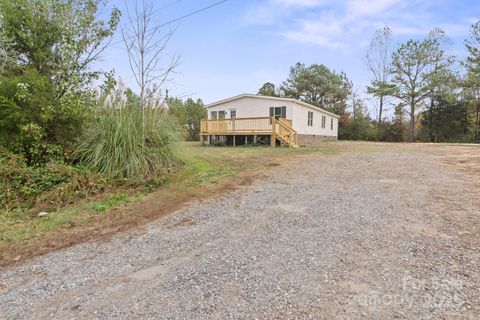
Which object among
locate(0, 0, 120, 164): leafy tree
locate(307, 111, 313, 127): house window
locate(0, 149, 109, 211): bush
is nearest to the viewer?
locate(0, 149, 109, 211): bush

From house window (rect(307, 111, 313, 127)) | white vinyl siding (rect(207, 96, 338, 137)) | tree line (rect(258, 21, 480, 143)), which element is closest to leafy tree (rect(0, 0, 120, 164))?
white vinyl siding (rect(207, 96, 338, 137))

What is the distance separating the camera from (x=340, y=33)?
1188cm

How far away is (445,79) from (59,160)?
26898 mm

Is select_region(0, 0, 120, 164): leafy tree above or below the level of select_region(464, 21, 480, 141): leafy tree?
below

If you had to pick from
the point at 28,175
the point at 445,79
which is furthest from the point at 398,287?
the point at 445,79

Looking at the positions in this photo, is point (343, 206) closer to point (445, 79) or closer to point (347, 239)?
point (347, 239)

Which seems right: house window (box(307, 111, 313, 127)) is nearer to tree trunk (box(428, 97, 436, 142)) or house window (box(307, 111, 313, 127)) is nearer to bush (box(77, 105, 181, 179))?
tree trunk (box(428, 97, 436, 142))

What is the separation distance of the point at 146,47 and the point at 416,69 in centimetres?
2530

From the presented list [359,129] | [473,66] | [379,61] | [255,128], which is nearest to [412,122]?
[359,129]

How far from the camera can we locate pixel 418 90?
2316cm

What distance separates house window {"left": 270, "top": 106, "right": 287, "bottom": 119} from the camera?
15.9 meters

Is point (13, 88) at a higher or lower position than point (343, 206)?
higher

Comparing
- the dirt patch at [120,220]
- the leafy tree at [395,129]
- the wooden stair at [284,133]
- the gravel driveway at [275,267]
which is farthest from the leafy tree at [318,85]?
the gravel driveway at [275,267]

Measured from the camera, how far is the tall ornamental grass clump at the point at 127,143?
539 centimetres
